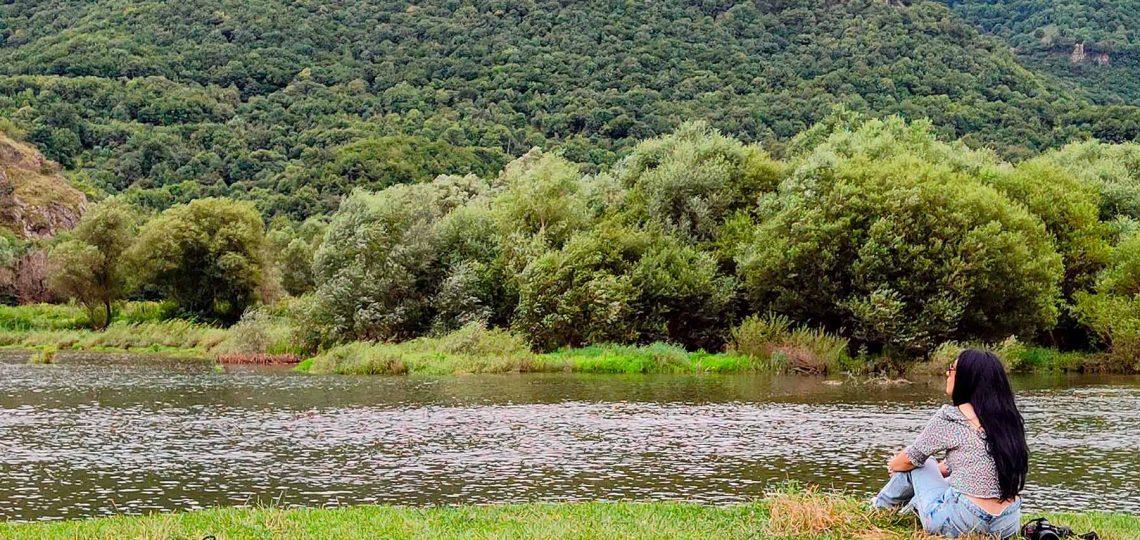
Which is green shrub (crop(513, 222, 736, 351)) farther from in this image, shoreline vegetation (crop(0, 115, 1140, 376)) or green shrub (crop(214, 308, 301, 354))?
green shrub (crop(214, 308, 301, 354))

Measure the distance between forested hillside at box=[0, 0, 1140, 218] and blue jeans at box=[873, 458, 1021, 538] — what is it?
112 m

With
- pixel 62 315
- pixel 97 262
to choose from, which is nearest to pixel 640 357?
pixel 97 262

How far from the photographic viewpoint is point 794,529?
12.6 metres

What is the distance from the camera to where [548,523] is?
1338 cm

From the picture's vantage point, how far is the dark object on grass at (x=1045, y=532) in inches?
453

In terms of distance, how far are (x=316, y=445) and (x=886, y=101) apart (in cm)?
12312

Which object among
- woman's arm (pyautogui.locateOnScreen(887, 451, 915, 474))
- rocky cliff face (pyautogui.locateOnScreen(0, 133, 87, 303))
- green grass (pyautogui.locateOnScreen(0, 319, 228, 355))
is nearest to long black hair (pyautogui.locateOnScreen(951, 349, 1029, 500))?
woman's arm (pyautogui.locateOnScreen(887, 451, 915, 474))

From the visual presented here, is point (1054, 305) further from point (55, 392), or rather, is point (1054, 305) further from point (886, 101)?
point (886, 101)

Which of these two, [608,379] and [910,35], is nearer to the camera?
[608,379]

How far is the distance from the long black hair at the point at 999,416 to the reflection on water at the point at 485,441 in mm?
6371

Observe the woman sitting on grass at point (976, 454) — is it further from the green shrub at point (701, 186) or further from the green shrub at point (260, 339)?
the green shrub at point (260, 339)

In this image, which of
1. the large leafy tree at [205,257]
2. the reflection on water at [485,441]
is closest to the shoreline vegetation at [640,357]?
the reflection on water at [485,441]

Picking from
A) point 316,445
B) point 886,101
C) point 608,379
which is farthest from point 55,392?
point 886,101

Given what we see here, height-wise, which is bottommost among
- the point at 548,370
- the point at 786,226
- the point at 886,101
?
the point at 548,370
